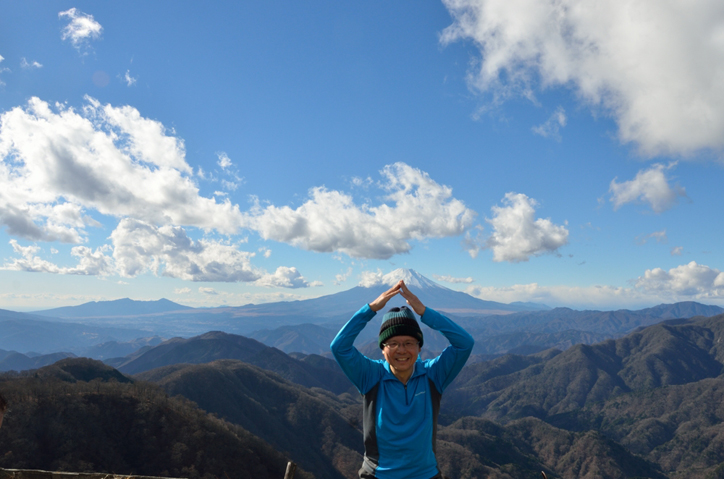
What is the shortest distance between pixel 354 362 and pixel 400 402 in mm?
802

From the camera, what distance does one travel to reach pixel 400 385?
16.2ft

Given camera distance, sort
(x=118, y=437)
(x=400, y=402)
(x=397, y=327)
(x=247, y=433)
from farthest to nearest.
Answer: (x=247, y=433) < (x=118, y=437) < (x=397, y=327) < (x=400, y=402)

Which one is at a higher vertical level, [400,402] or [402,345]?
[402,345]

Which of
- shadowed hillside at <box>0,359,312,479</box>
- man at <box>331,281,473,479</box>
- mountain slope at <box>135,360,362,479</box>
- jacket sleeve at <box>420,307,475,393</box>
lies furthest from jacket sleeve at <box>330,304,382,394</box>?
mountain slope at <box>135,360,362,479</box>

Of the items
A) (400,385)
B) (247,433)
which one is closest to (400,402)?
(400,385)

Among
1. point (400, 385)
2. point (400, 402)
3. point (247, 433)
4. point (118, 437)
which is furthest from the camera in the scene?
point (247, 433)

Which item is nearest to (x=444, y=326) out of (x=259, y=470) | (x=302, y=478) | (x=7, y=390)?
(x=259, y=470)

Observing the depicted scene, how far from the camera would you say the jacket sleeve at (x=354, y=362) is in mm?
4699

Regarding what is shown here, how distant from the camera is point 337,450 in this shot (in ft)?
409

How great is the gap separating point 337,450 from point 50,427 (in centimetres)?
8534

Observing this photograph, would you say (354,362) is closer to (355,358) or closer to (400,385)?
(355,358)

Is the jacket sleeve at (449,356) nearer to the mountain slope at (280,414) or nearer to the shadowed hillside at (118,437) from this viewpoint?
the shadowed hillside at (118,437)

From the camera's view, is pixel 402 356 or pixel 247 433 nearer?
pixel 402 356

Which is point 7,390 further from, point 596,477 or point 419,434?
point 596,477
